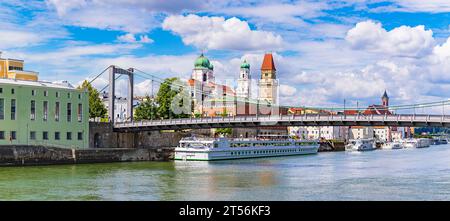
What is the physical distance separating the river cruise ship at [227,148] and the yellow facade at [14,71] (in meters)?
16.3

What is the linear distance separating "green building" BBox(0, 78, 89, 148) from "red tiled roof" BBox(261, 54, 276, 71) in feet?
360

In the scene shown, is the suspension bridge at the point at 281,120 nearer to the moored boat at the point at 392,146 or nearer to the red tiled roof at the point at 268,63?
the moored boat at the point at 392,146

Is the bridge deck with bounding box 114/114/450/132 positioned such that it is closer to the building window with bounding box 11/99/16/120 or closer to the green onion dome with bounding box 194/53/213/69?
the building window with bounding box 11/99/16/120

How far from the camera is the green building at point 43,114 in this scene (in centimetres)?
4962

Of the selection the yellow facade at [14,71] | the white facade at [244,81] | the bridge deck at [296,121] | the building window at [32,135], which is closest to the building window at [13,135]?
the building window at [32,135]

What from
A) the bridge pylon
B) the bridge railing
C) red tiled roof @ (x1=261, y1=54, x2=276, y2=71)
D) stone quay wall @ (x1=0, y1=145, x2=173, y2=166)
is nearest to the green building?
stone quay wall @ (x1=0, y1=145, x2=173, y2=166)

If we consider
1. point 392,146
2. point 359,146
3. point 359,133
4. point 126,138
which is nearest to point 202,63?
point 359,133

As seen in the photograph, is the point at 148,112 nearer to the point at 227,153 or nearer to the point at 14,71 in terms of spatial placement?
the point at 227,153

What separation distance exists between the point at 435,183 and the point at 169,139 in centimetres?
4055

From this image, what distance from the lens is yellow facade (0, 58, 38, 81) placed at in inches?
2431

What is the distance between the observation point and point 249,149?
66.7 m

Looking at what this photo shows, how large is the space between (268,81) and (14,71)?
10478 cm
